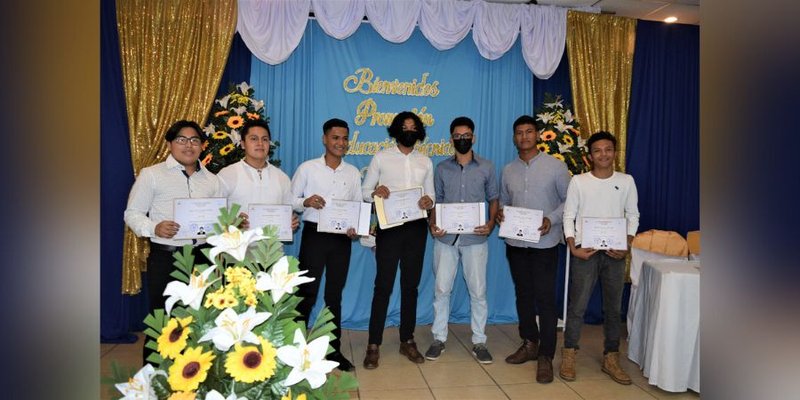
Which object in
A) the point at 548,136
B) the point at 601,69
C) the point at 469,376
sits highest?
the point at 601,69

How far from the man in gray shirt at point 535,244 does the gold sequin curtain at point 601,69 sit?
169 cm

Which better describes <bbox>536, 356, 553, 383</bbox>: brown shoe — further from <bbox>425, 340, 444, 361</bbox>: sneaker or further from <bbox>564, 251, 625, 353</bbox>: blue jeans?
<bbox>425, 340, 444, 361</bbox>: sneaker

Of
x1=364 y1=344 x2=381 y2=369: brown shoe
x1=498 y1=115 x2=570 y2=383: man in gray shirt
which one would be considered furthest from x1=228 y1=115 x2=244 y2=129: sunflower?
x1=498 y1=115 x2=570 y2=383: man in gray shirt

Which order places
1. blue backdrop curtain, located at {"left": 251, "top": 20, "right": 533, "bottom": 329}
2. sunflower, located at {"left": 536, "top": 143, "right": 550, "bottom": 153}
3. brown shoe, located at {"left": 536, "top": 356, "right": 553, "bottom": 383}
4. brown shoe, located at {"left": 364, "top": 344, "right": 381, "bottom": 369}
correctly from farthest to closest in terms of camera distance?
blue backdrop curtain, located at {"left": 251, "top": 20, "right": 533, "bottom": 329} → sunflower, located at {"left": 536, "top": 143, "right": 550, "bottom": 153} → brown shoe, located at {"left": 364, "top": 344, "right": 381, "bottom": 369} → brown shoe, located at {"left": 536, "top": 356, "right": 553, "bottom": 383}

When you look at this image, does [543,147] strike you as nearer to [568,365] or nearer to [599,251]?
[599,251]

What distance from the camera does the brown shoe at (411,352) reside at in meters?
4.03

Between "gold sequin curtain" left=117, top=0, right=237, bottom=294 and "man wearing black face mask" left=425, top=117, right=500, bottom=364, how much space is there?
2.33m

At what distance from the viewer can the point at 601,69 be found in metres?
5.39

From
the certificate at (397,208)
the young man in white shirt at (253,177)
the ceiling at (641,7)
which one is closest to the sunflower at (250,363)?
the young man in white shirt at (253,177)

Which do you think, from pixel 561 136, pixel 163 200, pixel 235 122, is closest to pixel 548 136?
pixel 561 136

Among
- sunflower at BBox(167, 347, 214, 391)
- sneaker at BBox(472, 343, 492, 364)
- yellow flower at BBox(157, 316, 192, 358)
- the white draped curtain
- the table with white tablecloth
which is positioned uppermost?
the white draped curtain

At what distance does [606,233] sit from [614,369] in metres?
0.99

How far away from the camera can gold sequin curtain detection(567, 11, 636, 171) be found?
5.34m
